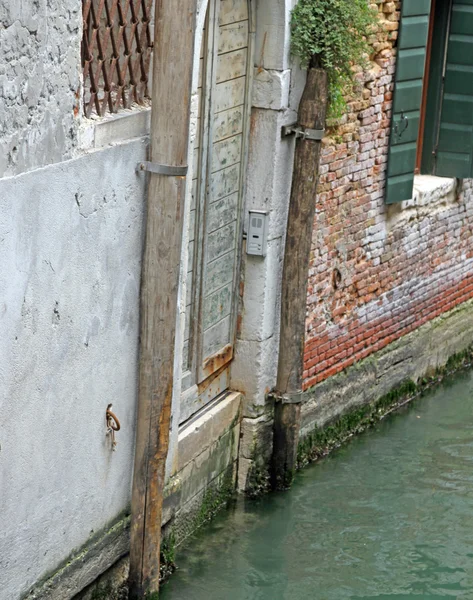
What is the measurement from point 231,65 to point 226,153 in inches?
18.1

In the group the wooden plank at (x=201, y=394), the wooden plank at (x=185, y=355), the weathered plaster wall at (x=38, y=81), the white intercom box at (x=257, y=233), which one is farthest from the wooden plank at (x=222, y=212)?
the weathered plaster wall at (x=38, y=81)

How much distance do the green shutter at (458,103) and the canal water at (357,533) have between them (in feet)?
6.55

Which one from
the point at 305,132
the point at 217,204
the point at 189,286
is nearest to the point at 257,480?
the point at 189,286

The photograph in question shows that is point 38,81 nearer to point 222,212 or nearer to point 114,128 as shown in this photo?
point 114,128

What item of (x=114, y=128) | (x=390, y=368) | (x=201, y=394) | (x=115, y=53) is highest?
(x=115, y=53)

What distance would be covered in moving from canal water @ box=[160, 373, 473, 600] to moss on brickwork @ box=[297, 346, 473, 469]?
0.08 m

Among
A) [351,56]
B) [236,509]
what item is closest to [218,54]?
[351,56]

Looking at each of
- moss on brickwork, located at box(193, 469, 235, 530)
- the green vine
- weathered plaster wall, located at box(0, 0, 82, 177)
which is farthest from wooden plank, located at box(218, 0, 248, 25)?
moss on brickwork, located at box(193, 469, 235, 530)

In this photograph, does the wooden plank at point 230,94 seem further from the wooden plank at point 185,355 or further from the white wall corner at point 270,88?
the wooden plank at point 185,355

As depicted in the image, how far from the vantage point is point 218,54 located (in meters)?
6.14

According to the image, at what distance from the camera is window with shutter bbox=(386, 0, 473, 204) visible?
7.89m

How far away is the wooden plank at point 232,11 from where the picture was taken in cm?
609

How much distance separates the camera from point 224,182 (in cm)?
651

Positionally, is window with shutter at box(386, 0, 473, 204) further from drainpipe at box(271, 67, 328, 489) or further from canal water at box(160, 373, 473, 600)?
canal water at box(160, 373, 473, 600)
